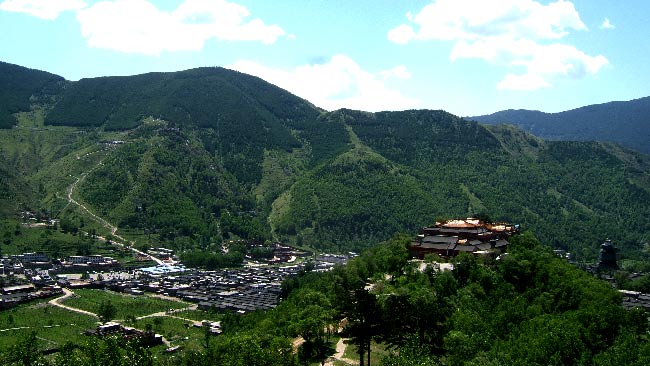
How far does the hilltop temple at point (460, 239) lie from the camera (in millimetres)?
80438

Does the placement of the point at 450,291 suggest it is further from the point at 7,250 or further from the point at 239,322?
the point at 7,250

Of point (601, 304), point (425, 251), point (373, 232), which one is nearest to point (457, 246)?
point (425, 251)

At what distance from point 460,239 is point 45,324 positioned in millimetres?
66092

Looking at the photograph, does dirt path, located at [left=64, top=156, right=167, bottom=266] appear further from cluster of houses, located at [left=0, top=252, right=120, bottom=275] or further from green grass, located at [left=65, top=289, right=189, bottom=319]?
green grass, located at [left=65, top=289, right=189, bottom=319]

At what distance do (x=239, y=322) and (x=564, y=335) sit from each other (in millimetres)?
50858

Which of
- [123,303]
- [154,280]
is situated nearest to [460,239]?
[123,303]

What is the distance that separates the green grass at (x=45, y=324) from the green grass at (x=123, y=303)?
16.4ft

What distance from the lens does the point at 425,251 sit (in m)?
82.3

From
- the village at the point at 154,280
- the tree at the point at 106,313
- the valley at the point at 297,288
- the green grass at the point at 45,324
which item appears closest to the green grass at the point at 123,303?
the valley at the point at 297,288

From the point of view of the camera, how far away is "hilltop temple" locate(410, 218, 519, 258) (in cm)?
8044

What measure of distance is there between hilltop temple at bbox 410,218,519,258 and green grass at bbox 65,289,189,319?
51.6m

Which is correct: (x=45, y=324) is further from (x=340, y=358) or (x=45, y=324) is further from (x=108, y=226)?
(x=108, y=226)

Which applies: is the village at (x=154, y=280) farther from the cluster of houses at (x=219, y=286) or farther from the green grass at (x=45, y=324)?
the green grass at (x=45, y=324)

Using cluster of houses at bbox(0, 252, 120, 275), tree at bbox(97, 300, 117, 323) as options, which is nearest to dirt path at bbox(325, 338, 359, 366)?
tree at bbox(97, 300, 117, 323)
